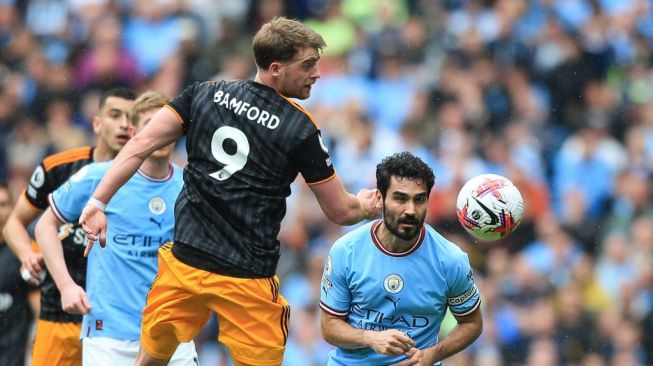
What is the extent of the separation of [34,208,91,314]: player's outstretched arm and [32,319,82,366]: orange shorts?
919 mm

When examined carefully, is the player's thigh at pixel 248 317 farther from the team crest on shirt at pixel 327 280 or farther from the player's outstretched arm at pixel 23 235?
the player's outstretched arm at pixel 23 235

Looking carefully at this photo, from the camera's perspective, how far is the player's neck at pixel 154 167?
7.47 m

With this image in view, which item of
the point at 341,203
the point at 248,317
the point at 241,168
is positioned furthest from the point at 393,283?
the point at 241,168

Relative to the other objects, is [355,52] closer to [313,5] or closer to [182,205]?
[313,5]

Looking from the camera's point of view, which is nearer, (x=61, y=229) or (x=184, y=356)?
(x=184, y=356)

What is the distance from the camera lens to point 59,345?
7.96m

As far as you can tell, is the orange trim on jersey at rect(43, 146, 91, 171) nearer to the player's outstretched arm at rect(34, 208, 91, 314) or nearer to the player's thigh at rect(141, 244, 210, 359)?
the player's outstretched arm at rect(34, 208, 91, 314)

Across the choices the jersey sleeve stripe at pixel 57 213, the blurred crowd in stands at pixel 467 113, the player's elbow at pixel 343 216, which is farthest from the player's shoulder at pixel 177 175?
the blurred crowd in stands at pixel 467 113

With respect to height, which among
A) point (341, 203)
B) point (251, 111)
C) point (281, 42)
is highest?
point (281, 42)

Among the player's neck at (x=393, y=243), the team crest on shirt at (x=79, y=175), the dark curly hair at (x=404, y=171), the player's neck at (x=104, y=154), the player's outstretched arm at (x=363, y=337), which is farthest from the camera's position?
the player's neck at (x=104, y=154)

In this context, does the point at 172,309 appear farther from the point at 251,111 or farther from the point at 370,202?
the point at 370,202

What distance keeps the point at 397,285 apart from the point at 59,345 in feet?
8.45

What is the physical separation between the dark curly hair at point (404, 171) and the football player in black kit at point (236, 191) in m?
0.38

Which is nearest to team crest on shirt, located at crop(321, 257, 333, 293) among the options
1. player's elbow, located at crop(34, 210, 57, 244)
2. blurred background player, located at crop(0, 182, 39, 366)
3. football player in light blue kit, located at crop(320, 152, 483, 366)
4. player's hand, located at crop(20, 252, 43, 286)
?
football player in light blue kit, located at crop(320, 152, 483, 366)
